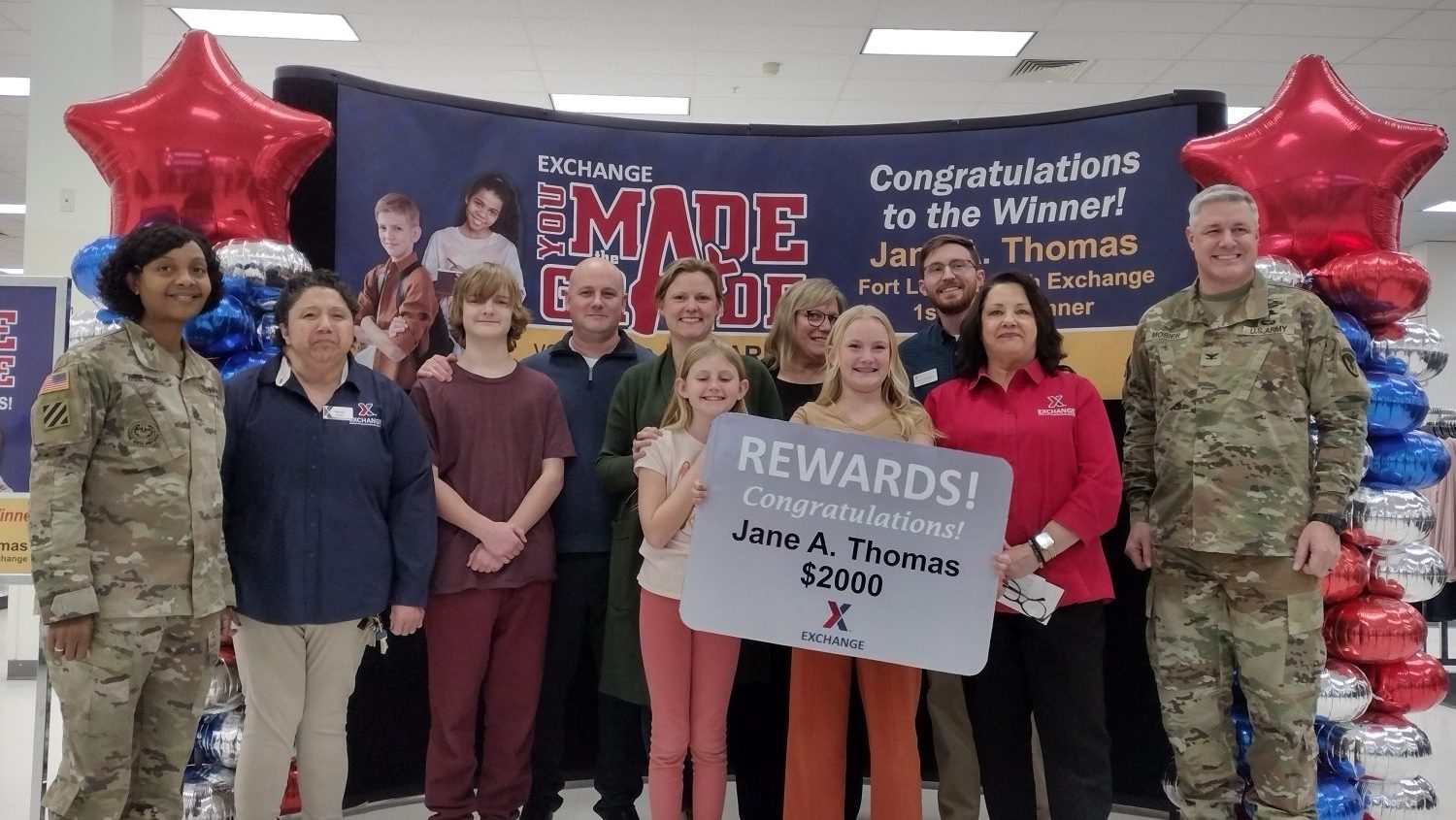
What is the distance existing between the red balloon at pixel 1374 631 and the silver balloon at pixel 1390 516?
0.18 m

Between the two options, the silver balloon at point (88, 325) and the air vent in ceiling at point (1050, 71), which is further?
the air vent in ceiling at point (1050, 71)

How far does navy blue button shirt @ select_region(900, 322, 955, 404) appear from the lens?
289 cm

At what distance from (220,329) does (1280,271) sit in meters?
2.89

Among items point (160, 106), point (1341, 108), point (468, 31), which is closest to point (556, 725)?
point (160, 106)

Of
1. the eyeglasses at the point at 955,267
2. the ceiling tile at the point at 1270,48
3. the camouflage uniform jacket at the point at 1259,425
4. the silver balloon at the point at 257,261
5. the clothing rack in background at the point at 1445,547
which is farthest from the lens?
the ceiling tile at the point at 1270,48

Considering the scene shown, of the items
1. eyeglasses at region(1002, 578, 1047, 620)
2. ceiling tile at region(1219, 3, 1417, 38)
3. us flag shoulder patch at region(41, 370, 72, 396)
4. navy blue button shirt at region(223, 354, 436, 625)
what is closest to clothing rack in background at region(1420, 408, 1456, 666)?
ceiling tile at region(1219, 3, 1417, 38)

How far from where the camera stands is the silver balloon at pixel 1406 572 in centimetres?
256

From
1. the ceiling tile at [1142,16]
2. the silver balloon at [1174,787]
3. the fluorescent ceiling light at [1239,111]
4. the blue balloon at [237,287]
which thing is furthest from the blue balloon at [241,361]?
the fluorescent ceiling light at [1239,111]

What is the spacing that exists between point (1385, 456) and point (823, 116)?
18.6ft

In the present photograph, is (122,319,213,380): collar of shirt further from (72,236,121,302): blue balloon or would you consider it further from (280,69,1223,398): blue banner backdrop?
(280,69,1223,398): blue banner backdrop

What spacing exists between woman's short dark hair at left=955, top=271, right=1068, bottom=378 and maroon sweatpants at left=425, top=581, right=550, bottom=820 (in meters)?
1.27

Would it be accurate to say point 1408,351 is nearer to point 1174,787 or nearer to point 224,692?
point 1174,787

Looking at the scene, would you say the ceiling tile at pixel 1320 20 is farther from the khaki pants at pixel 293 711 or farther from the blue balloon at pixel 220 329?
the khaki pants at pixel 293 711

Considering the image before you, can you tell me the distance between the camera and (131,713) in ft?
6.49
